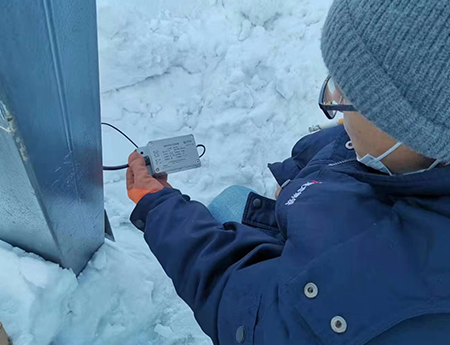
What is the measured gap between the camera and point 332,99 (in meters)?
0.75

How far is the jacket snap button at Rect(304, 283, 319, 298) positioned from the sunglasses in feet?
0.97

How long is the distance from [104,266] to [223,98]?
1029mm

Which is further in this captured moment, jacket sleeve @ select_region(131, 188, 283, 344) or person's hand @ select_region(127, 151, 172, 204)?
person's hand @ select_region(127, 151, 172, 204)

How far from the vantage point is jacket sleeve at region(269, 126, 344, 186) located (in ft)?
4.07

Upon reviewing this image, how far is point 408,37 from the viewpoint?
54 centimetres

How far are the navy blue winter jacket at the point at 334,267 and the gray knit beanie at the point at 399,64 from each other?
0.09 m

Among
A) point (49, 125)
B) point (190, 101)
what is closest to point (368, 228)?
point (49, 125)

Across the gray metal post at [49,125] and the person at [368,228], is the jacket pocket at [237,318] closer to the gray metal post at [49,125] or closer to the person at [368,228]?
the person at [368,228]

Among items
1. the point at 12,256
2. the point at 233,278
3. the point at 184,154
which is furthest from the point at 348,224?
the point at 12,256

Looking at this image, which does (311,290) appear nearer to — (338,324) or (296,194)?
(338,324)

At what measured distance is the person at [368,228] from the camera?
55 centimetres

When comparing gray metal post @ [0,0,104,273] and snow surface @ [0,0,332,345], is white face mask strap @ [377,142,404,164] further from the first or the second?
snow surface @ [0,0,332,345]

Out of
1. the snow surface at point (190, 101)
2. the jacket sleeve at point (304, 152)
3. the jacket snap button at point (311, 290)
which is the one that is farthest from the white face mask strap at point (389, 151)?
the snow surface at point (190, 101)

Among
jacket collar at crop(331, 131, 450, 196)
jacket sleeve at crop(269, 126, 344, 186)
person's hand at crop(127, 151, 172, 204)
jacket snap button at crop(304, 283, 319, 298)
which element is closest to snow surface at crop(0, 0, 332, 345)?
person's hand at crop(127, 151, 172, 204)
